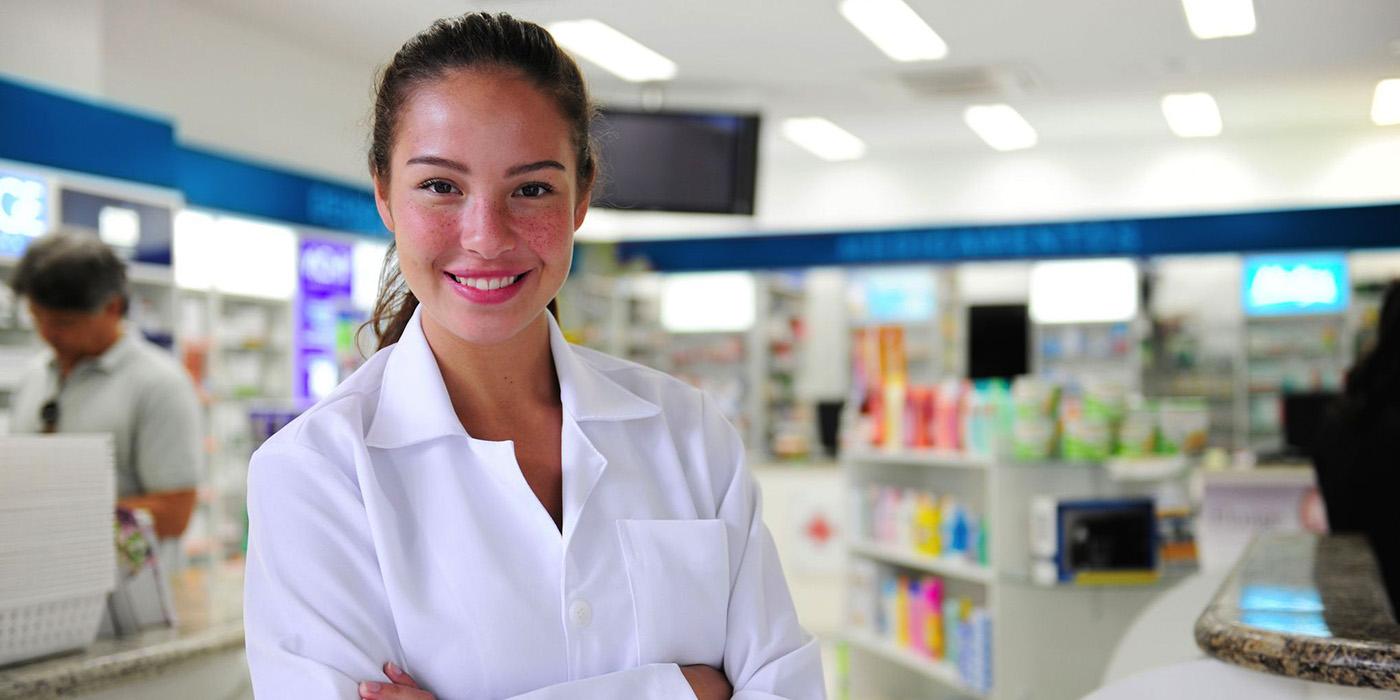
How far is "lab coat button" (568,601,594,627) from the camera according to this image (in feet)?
4.84

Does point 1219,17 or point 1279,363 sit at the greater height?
point 1219,17

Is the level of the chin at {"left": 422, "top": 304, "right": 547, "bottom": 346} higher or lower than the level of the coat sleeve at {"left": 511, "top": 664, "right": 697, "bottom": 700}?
higher

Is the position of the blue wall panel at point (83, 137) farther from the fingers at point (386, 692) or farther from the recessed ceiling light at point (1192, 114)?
the recessed ceiling light at point (1192, 114)

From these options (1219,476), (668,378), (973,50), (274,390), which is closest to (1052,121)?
(973,50)

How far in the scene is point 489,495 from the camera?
5.01 ft

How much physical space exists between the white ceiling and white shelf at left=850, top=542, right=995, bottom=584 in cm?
241

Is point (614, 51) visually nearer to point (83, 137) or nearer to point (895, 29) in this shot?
point (895, 29)

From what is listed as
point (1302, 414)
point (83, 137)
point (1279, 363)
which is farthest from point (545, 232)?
point (1279, 363)

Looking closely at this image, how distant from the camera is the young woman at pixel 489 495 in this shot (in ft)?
4.70

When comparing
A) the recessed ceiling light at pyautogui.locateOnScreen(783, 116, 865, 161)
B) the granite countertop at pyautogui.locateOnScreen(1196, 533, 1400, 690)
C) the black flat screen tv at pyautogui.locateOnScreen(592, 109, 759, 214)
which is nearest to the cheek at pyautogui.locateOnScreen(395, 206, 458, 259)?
the granite countertop at pyautogui.locateOnScreen(1196, 533, 1400, 690)

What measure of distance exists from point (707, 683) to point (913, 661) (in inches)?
178

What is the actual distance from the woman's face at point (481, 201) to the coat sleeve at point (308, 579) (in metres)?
0.24

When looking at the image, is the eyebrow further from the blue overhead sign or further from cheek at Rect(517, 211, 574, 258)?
the blue overhead sign

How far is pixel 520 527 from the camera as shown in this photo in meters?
1.52
